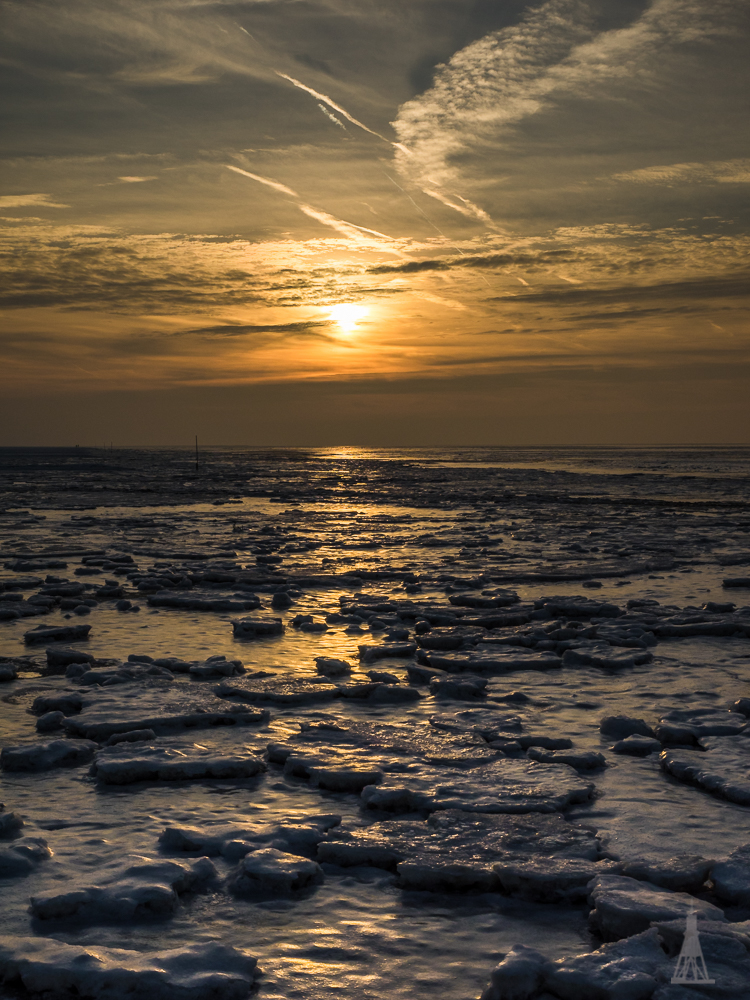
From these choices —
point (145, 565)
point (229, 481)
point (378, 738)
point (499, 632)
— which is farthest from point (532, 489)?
point (378, 738)

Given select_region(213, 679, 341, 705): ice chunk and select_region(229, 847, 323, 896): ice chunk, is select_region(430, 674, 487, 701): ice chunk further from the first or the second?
select_region(229, 847, 323, 896): ice chunk

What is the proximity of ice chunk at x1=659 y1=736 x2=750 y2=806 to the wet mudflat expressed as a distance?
0.02 meters

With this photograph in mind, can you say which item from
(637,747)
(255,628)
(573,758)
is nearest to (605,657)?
(637,747)

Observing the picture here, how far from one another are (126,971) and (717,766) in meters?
2.82

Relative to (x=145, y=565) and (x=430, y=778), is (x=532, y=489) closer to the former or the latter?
(x=145, y=565)

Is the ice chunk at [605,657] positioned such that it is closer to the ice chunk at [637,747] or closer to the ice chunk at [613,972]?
the ice chunk at [637,747]

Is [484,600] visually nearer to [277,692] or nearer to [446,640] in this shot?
[446,640]

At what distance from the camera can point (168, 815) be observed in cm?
341

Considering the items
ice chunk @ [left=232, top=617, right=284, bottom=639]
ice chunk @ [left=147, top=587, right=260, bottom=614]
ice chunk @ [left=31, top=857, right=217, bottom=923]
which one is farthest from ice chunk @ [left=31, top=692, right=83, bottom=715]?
ice chunk @ [left=147, top=587, right=260, bottom=614]

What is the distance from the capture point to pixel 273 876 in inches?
111

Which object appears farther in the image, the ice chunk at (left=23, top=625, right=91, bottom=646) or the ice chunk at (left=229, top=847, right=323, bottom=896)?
the ice chunk at (left=23, top=625, right=91, bottom=646)

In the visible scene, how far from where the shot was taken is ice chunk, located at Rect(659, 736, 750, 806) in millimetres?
3596

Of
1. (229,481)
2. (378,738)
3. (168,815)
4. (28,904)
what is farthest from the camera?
(229,481)

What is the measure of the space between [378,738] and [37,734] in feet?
5.98
